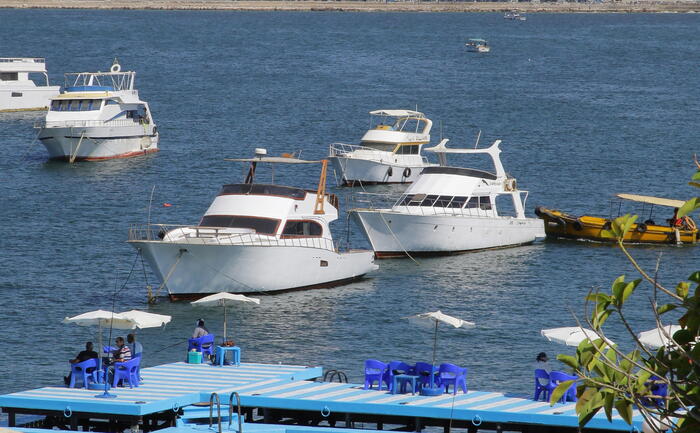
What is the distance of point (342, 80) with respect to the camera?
143 meters

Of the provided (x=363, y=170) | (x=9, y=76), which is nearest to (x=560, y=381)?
(x=363, y=170)

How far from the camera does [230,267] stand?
46500mm

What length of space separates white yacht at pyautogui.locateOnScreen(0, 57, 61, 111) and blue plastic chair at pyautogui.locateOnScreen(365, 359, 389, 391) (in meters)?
84.1

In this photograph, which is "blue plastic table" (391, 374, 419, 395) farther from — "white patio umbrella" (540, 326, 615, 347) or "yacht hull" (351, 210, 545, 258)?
"yacht hull" (351, 210, 545, 258)

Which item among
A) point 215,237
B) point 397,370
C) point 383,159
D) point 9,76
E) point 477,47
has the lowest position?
point 397,370

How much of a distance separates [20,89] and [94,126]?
27.7 meters

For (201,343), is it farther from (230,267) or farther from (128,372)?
(230,267)

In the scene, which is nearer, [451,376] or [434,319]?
[451,376]

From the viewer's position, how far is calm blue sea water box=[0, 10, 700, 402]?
4175 centimetres

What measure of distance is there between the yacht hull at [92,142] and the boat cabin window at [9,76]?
2702cm

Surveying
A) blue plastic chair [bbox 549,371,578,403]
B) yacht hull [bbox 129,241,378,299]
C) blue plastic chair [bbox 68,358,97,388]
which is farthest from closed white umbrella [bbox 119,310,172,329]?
yacht hull [bbox 129,241,378,299]

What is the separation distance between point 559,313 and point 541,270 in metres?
8.66

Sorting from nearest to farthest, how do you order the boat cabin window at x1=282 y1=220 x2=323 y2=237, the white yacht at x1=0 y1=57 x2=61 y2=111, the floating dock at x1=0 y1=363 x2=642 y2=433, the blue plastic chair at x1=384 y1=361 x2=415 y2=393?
the floating dock at x1=0 y1=363 x2=642 y2=433 → the blue plastic chair at x1=384 y1=361 x2=415 y2=393 → the boat cabin window at x1=282 y1=220 x2=323 y2=237 → the white yacht at x1=0 y1=57 x2=61 y2=111

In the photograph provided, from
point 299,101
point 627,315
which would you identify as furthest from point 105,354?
point 299,101
